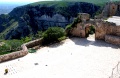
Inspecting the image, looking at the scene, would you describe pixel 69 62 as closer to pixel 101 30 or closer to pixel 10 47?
pixel 101 30

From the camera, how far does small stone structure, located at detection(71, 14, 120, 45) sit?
96.2 feet

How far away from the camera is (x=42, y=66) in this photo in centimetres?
2305

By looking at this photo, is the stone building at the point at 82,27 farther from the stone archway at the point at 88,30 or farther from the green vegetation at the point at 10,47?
the green vegetation at the point at 10,47

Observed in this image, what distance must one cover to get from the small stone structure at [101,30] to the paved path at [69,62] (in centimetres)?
123

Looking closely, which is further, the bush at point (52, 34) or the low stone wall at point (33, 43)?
the bush at point (52, 34)

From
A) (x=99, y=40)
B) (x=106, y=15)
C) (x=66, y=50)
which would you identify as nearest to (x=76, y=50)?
(x=66, y=50)

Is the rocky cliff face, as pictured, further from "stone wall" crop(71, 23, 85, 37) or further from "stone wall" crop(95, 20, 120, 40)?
"stone wall" crop(95, 20, 120, 40)

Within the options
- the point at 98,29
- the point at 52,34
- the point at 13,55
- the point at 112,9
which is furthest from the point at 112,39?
the point at 13,55

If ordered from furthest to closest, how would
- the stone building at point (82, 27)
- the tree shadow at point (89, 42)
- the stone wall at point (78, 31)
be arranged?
the stone wall at point (78, 31) < the stone building at point (82, 27) < the tree shadow at point (89, 42)

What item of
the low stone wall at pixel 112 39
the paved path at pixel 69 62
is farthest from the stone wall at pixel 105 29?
the paved path at pixel 69 62

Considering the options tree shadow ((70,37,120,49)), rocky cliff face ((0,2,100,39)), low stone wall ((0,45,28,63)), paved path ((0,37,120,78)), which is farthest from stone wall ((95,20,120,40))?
rocky cliff face ((0,2,100,39))

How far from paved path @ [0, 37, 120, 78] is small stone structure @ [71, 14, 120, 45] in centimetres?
123

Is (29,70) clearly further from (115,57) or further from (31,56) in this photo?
(115,57)

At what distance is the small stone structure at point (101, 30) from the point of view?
2932cm
